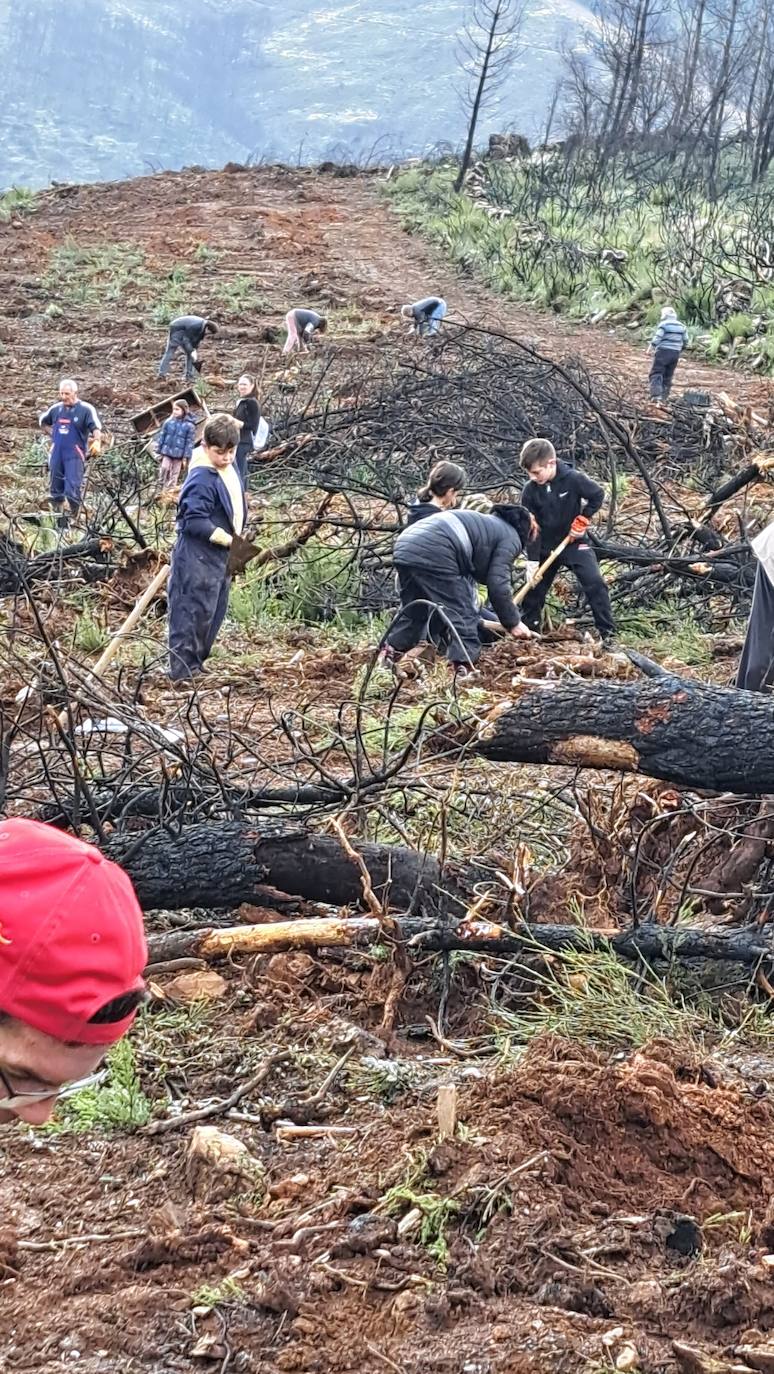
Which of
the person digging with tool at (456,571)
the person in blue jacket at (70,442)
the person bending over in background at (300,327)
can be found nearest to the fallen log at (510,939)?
the person digging with tool at (456,571)

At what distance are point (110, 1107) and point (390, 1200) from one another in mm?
893

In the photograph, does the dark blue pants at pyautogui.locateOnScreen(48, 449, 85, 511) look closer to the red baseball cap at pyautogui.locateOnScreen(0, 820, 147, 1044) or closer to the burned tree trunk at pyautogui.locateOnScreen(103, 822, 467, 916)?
Result: the burned tree trunk at pyautogui.locateOnScreen(103, 822, 467, 916)

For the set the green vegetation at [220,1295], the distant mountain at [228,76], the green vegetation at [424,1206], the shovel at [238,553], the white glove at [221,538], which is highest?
the distant mountain at [228,76]

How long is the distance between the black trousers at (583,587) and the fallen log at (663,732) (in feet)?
12.7

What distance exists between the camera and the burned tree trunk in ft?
14.0

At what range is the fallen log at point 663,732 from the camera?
4141 millimetres

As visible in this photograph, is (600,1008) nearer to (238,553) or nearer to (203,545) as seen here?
(203,545)

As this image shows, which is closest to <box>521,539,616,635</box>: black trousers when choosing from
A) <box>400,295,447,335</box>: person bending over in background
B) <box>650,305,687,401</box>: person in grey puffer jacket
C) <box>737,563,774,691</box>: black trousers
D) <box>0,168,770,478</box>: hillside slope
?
<box>737,563,774,691</box>: black trousers

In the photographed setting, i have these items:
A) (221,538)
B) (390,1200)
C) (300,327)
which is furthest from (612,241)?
(390,1200)

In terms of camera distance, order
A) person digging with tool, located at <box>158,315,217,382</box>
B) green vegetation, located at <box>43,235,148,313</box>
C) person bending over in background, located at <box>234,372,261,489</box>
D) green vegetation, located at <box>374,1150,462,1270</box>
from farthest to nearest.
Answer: green vegetation, located at <box>43,235,148,313</box> → person digging with tool, located at <box>158,315,217,382</box> → person bending over in background, located at <box>234,372,261,489</box> → green vegetation, located at <box>374,1150,462,1270</box>

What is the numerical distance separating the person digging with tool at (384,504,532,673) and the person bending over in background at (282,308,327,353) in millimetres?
11078

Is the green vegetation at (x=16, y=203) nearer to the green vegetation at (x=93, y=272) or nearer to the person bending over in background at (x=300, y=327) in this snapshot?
the green vegetation at (x=93, y=272)

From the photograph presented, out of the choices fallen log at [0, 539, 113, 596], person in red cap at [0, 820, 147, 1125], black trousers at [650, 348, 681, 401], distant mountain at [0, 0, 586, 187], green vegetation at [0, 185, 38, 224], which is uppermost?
distant mountain at [0, 0, 586, 187]

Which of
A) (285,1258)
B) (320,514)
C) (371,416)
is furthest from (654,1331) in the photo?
(371,416)
